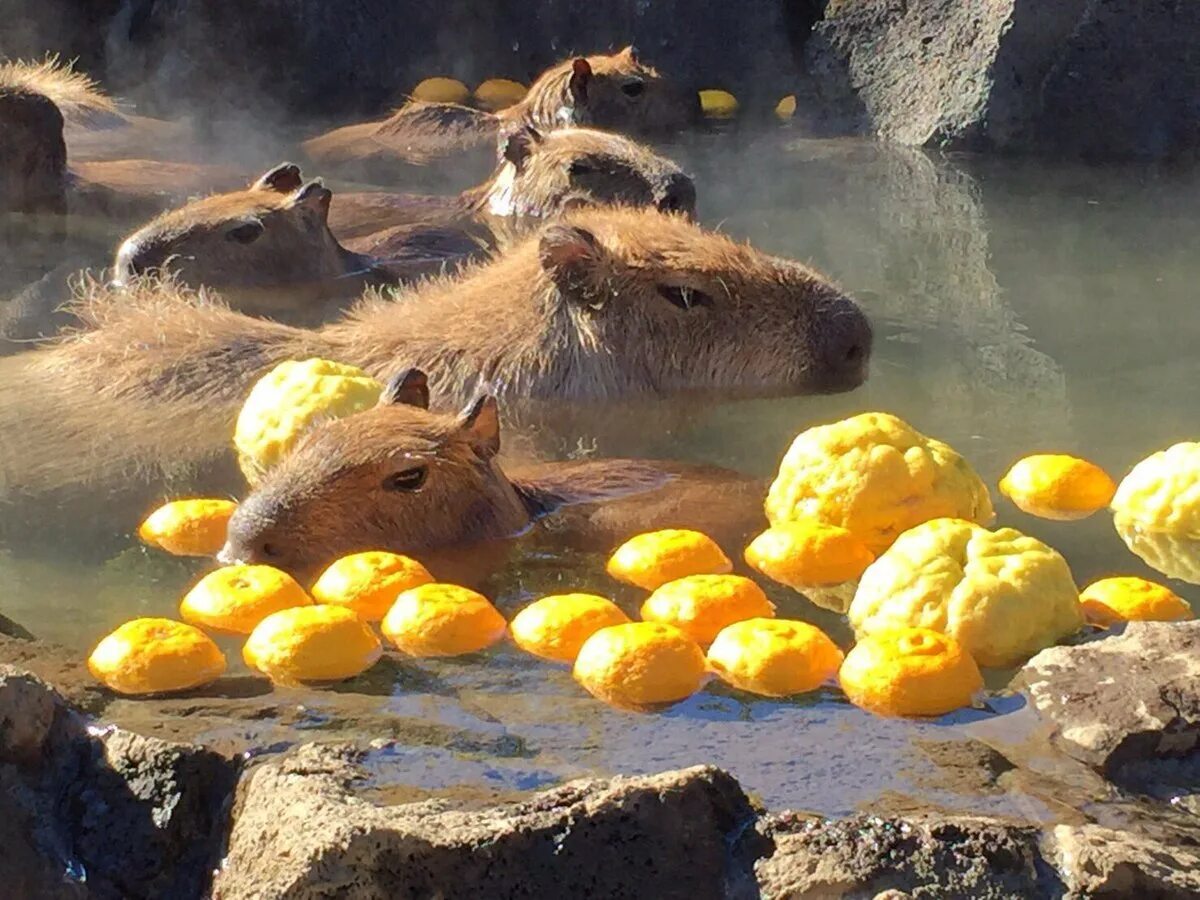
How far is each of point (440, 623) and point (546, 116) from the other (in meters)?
9.96

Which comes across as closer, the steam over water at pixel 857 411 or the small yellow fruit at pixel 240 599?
the steam over water at pixel 857 411

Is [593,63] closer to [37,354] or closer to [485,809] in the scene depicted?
[37,354]

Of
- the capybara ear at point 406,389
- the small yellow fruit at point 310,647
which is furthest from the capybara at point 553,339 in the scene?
the small yellow fruit at point 310,647

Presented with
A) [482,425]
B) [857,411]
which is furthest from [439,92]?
[482,425]

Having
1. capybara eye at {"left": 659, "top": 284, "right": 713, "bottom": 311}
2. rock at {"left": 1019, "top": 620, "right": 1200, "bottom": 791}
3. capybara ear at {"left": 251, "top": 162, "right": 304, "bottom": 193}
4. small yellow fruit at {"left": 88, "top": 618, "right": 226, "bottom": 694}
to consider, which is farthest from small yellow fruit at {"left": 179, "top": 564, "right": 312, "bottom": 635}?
capybara ear at {"left": 251, "top": 162, "right": 304, "bottom": 193}

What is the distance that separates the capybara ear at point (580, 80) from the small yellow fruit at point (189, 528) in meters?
8.83

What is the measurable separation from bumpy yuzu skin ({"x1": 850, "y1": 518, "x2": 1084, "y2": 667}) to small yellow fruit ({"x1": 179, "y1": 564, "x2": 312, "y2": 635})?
4.72 feet

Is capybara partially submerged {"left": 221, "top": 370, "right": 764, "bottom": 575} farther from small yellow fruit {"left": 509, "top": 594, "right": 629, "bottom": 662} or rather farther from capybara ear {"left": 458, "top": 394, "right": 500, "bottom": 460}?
small yellow fruit {"left": 509, "top": 594, "right": 629, "bottom": 662}

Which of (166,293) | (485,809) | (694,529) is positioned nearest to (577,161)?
(166,293)

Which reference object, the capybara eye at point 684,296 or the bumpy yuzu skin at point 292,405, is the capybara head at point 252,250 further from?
the bumpy yuzu skin at point 292,405

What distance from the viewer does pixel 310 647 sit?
444 cm

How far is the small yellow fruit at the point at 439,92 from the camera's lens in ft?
59.0

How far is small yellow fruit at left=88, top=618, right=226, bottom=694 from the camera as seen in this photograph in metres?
4.36

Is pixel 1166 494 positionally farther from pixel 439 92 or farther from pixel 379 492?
pixel 439 92
